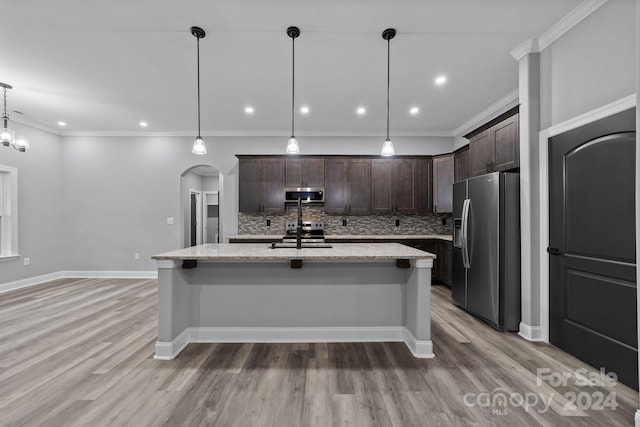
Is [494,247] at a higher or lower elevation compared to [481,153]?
lower

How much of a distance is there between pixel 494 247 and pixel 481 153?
1287mm

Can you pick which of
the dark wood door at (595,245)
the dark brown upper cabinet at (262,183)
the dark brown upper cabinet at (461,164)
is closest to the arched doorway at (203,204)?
the dark brown upper cabinet at (262,183)

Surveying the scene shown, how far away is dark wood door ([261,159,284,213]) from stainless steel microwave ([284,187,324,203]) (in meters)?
0.11

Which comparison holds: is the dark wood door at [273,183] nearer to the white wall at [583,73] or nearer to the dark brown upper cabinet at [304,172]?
the dark brown upper cabinet at [304,172]

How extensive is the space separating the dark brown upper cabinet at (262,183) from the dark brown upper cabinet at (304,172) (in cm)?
13

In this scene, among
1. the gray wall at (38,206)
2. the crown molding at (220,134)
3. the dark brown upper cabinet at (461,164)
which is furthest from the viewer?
the crown molding at (220,134)

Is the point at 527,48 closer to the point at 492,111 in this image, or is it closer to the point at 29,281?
the point at 492,111

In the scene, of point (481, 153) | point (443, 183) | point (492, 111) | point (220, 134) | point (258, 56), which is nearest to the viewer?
point (258, 56)

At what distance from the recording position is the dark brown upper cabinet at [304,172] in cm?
541

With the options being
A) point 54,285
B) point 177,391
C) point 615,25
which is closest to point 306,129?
point 615,25

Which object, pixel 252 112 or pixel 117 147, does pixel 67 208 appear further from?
pixel 252 112

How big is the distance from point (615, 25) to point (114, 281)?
23.8ft

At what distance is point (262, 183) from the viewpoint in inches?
213

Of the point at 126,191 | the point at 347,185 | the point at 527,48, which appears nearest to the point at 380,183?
the point at 347,185
